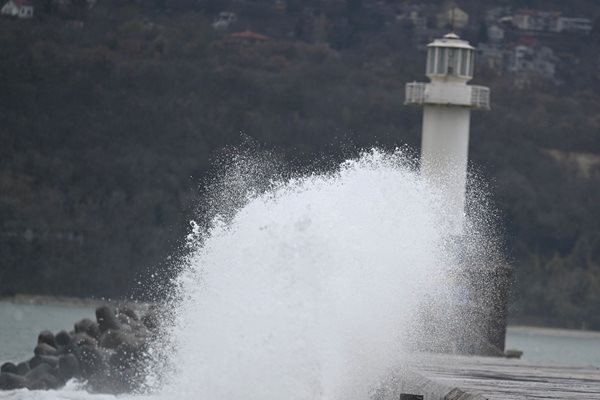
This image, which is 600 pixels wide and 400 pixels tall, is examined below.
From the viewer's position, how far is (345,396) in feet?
44.9

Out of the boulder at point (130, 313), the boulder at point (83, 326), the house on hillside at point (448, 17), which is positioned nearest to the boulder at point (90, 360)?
the boulder at point (83, 326)

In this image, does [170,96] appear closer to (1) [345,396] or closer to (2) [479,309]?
(2) [479,309]

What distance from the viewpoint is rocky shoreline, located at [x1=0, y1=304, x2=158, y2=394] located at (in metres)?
23.7

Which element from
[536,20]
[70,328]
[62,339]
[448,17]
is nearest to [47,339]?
[62,339]

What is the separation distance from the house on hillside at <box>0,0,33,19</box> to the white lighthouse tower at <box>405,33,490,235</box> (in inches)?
2392

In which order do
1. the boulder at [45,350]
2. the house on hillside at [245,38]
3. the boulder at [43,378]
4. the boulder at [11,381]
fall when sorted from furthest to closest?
1. the house on hillside at [245,38]
2. the boulder at [45,350]
3. the boulder at [43,378]
4. the boulder at [11,381]

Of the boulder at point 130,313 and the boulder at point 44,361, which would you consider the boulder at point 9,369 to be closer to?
the boulder at point 44,361

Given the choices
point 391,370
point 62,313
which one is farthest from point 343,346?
point 62,313

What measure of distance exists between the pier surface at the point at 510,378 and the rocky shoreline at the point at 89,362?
8656 mm

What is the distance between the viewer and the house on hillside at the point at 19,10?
85.2 meters

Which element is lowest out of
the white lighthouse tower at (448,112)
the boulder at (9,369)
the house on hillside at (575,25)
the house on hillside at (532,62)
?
the boulder at (9,369)

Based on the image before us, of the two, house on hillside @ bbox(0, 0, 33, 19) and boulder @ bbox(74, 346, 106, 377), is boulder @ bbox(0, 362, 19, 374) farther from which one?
house on hillside @ bbox(0, 0, 33, 19)

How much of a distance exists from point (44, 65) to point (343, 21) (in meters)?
13.8

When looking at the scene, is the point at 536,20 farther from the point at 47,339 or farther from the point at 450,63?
the point at 47,339
